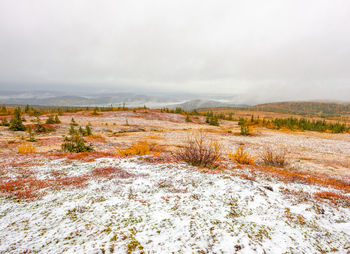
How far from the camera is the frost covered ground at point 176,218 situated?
8.85 ft

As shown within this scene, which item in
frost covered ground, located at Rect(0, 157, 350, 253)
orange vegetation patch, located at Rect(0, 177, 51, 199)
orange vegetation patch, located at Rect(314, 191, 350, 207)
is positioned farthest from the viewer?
orange vegetation patch, located at Rect(0, 177, 51, 199)

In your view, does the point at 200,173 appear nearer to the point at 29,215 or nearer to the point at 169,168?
the point at 169,168

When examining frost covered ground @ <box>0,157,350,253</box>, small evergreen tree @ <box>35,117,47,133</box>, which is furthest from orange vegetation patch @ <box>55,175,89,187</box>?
small evergreen tree @ <box>35,117,47,133</box>

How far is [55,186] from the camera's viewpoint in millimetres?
5047

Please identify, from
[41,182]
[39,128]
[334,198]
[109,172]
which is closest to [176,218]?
[109,172]

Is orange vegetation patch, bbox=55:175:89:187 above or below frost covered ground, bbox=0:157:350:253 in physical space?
below

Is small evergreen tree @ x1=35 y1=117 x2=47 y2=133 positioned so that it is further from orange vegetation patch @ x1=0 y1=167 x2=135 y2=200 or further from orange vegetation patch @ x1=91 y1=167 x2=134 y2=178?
orange vegetation patch @ x1=91 y1=167 x2=134 y2=178

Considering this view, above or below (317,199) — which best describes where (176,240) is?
above

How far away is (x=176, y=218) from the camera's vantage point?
11.2ft

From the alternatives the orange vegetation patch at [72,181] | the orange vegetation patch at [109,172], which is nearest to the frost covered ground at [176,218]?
the orange vegetation patch at [72,181]

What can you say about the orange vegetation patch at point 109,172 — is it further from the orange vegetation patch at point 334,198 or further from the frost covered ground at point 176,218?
the orange vegetation patch at point 334,198

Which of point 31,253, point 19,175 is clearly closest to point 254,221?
point 31,253

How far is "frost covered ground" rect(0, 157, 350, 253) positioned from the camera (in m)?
2.70

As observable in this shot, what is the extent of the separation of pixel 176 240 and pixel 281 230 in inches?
81.2
